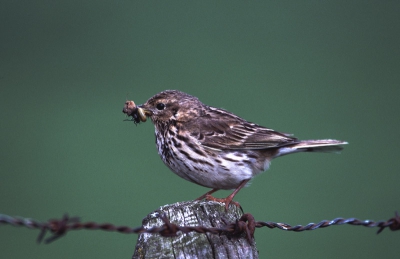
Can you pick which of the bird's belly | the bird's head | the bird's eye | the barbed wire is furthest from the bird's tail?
the barbed wire

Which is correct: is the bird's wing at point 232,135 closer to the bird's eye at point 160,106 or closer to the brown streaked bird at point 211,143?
the brown streaked bird at point 211,143

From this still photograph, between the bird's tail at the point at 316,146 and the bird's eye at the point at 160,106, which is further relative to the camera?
the bird's eye at the point at 160,106

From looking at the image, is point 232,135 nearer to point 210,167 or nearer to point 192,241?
point 210,167

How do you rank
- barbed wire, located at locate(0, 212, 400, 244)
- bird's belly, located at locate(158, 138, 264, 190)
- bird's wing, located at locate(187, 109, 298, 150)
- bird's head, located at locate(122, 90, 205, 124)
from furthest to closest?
bird's head, located at locate(122, 90, 205, 124) → bird's wing, located at locate(187, 109, 298, 150) → bird's belly, located at locate(158, 138, 264, 190) → barbed wire, located at locate(0, 212, 400, 244)

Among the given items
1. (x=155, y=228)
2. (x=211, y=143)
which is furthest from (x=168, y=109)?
(x=155, y=228)

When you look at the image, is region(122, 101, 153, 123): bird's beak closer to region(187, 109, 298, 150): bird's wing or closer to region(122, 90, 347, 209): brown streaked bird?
region(122, 90, 347, 209): brown streaked bird

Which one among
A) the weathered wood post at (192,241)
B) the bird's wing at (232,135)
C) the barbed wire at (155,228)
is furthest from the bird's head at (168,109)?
the barbed wire at (155,228)

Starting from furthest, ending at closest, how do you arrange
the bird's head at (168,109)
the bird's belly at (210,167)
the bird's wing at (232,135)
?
1. the bird's head at (168,109)
2. the bird's wing at (232,135)
3. the bird's belly at (210,167)

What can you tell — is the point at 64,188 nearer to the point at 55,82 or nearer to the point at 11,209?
the point at 11,209
